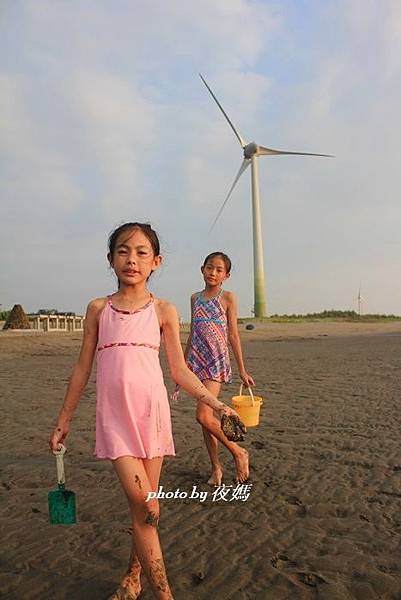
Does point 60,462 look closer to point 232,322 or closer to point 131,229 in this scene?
point 131,229

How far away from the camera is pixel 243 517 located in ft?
13.0

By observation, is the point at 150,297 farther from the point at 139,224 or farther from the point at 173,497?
the point at 173,497

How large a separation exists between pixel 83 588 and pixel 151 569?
0.70 m

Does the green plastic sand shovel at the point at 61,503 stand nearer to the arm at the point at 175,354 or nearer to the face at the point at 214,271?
the arm at the point at 175,354

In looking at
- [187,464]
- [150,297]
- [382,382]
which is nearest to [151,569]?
[150,297]

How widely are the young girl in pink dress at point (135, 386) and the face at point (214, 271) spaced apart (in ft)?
6.33

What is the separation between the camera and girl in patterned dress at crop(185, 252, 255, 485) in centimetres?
487

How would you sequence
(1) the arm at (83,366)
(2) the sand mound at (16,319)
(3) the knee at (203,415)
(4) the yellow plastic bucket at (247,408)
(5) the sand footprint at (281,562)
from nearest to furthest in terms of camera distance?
(1) the arm at (83,366), (5) the sand footprint at (281,562), (3) the knee at (203,415), (4) the yellow plastic bucket at (247,408), (2) the sand mound at (16,319)

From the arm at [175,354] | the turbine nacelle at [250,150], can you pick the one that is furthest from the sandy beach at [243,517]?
the turbine nacelle at [250,150]

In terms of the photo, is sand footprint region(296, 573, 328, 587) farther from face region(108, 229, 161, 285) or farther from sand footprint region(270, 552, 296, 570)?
face region(108, 229, 161, 285)

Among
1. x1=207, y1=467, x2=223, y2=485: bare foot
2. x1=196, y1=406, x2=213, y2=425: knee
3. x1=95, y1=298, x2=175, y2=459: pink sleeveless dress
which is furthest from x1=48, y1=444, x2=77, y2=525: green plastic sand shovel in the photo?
x1=207, y1=467, x2=223, y2=485: bare foot

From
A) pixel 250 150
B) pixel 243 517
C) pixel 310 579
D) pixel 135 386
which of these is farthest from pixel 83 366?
pixel 250 150

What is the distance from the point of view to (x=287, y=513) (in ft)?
13.2

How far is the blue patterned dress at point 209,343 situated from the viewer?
16.1 ft
